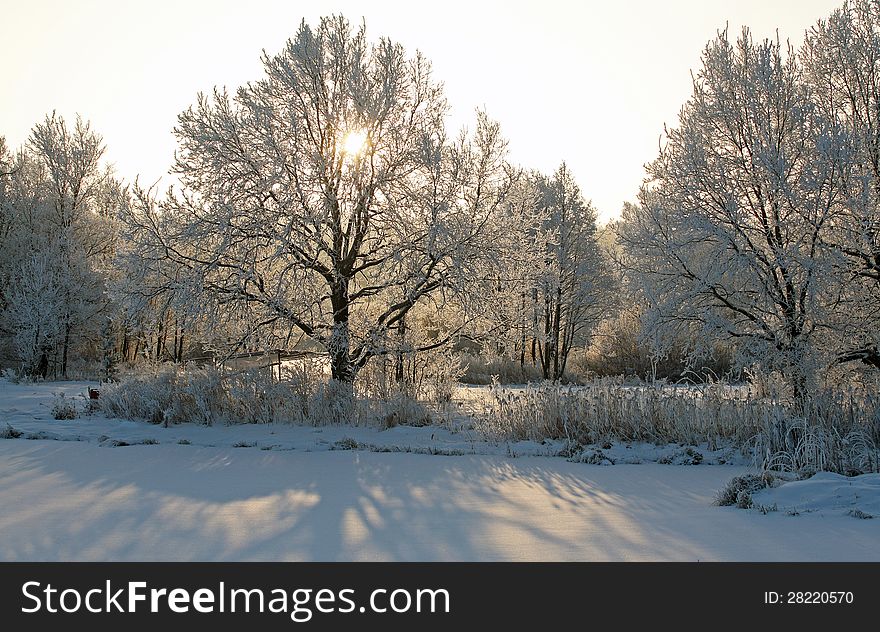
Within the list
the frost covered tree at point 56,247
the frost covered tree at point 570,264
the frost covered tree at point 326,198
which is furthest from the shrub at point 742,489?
the frost covered tree at point 56,247

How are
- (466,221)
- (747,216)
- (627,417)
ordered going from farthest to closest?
1. (466,221)
2. (747,216)
3. (627,417)

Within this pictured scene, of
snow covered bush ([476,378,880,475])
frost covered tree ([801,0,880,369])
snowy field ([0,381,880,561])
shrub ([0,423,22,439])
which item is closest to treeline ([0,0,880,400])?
frost covered tree ([801,0,880,369])

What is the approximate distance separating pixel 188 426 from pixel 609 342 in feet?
61.2

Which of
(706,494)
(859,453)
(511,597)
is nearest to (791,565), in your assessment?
(511,597)

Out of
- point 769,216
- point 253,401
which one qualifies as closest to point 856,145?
point 769,216

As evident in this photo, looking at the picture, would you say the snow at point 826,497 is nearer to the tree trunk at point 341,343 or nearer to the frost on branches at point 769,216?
the frost on branches at point 769,216

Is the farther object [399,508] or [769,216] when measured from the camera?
[769,216]

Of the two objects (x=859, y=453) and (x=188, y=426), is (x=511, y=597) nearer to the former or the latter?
(x=859, y=453)

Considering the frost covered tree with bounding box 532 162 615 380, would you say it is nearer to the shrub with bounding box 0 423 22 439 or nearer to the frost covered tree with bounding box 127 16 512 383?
the frost covered tree with bounding box 127 16 512 383

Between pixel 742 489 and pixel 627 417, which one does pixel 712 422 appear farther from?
pixel 742 489

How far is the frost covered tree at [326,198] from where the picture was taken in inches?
506

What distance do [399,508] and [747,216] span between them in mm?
8720

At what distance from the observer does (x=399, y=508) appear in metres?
Result: 6.19

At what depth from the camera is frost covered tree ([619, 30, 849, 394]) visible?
36.7 ft
